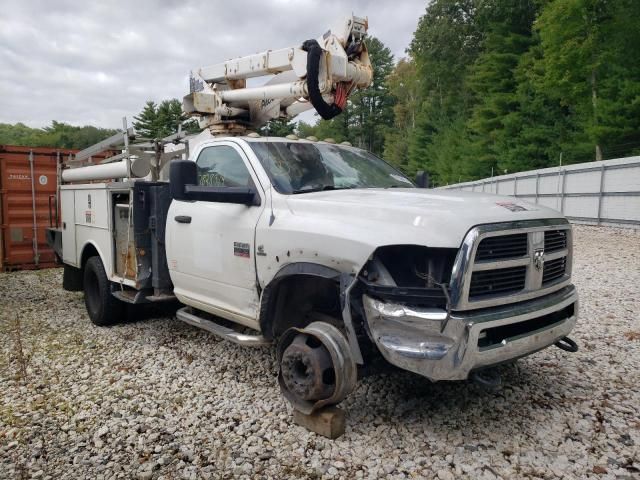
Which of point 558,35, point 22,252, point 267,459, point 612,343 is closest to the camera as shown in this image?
point 267,459

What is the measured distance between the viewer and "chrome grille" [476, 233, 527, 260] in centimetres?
302

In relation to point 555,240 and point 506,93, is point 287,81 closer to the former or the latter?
point 555,240

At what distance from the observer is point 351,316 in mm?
3105

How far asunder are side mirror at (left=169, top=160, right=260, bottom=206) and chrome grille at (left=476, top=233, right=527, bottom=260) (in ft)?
5.81

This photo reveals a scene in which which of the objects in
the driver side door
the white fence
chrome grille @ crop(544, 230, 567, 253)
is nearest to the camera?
chrome grille @ crop(544, 230, 567, 253)

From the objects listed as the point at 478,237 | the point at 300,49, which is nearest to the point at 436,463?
the point at 478,237

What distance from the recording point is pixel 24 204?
373 inches

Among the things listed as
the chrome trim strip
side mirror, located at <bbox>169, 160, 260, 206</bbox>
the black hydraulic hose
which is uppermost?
the black hydraulic hose

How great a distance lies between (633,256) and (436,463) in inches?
377

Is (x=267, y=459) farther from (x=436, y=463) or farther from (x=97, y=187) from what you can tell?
(x=97, y=187)

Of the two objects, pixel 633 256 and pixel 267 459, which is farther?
pixel 633 256

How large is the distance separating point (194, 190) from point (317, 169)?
1.07 meters

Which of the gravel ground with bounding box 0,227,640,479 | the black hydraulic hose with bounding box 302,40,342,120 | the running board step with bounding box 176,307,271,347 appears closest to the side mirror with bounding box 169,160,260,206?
the running board step with bounding box 176,307,271,347

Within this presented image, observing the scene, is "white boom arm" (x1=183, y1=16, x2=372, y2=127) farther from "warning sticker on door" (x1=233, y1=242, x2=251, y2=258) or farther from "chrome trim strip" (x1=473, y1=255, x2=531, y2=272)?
"chrome trim strip" (x1=473, y1=255, x2=531, y2=272)
